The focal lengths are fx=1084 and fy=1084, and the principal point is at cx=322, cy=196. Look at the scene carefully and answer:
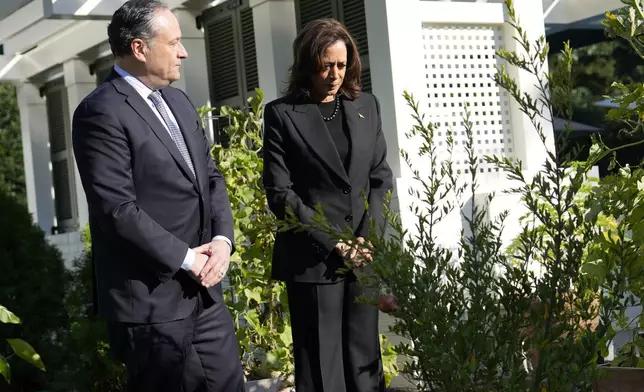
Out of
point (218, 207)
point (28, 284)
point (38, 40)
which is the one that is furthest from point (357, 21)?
point (38, 40)

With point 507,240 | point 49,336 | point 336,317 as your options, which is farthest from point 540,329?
point 49,336

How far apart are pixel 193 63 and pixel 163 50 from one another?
6.31 meters

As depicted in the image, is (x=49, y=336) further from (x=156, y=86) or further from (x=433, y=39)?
(x=156, y=86)

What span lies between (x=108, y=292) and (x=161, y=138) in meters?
0.52

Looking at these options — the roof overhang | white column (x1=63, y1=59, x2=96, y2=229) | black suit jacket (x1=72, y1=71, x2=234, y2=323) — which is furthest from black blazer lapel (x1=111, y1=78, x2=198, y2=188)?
white column (x1=63, y1=59, x2=96, y2=229)

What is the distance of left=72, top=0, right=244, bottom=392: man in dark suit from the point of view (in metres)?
3.41

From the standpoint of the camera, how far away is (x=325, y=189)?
14.0ft

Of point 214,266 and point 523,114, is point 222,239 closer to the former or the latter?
point 214,266

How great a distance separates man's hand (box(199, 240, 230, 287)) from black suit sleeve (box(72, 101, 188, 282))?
0.11 m

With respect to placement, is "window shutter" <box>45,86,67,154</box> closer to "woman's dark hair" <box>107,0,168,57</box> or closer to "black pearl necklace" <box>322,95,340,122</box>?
"black pearl necklace" <box>322,95,340,122</box>

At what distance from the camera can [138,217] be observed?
3.38 meters

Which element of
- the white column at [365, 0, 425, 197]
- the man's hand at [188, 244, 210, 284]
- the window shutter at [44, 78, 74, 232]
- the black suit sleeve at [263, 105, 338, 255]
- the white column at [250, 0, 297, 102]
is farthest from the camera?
the window shutter at [44, 78, 74, 232]

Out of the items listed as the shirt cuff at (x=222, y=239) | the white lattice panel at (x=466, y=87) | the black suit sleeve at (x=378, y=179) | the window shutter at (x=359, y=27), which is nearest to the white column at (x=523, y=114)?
the white lattice panel at (x=466, y=87)

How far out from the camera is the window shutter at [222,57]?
959 centimetres
